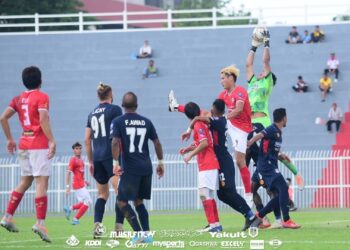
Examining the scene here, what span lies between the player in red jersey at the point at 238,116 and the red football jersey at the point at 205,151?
96cm

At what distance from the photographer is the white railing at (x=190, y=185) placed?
36719 millimetres

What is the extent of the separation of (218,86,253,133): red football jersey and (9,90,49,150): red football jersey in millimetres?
3442

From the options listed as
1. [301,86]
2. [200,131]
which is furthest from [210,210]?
[301,86]

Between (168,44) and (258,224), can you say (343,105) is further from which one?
(258,224)

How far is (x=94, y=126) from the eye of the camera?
55.3 ft

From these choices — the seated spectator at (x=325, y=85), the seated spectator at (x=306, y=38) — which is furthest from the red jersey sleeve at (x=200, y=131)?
the seated spectator at (x=306, y=38)

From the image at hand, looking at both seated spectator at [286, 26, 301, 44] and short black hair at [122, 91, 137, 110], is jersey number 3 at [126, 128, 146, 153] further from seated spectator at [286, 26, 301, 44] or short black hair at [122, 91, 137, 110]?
seated spectator at [286, 26, 301, 44]

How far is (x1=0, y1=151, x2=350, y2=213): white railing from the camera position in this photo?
36.7 m

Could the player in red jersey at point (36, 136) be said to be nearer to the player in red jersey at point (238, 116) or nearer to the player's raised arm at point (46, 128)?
the player's raised arm at point (46, 128)

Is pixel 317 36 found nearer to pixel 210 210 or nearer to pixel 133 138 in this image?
pixel 210 210

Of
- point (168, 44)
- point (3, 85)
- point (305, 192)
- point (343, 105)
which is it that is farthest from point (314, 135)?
point (3, 85)

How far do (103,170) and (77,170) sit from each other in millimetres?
10823

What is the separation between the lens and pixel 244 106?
1803 cm

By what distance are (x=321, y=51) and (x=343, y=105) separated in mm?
3625
